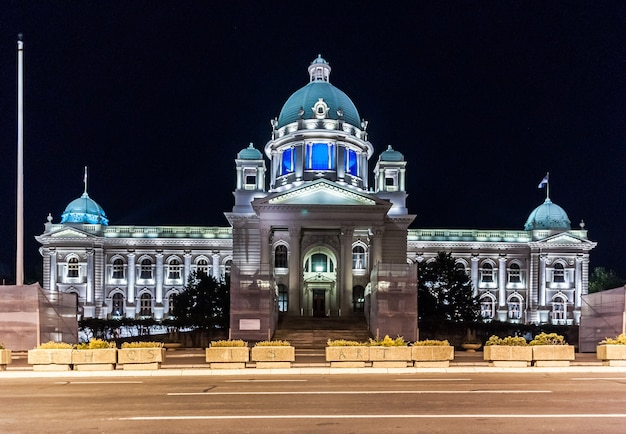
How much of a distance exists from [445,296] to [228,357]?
36.0m

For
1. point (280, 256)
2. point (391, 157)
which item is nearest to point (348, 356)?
point (391, 157)

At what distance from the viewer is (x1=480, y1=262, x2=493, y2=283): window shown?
84125 millimetres

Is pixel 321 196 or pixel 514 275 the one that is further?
pixel 514 275

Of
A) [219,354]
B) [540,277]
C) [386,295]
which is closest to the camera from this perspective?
[219,354]

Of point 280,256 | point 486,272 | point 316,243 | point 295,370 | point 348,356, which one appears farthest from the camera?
point 486,272

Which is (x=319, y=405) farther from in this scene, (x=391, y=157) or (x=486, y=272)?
(x=486, y=272)

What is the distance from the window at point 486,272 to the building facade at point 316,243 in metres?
0.13

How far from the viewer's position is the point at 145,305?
82312 mm

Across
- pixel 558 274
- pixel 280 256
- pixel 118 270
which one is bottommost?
pixel 558 274

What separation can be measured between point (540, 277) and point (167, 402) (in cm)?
7306

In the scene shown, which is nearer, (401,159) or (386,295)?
(386,295)

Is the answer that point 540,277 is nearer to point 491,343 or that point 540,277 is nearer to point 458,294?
point 458,294

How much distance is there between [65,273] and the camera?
262 ft

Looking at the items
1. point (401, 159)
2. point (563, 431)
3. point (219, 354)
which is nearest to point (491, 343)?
point (219, 354)
